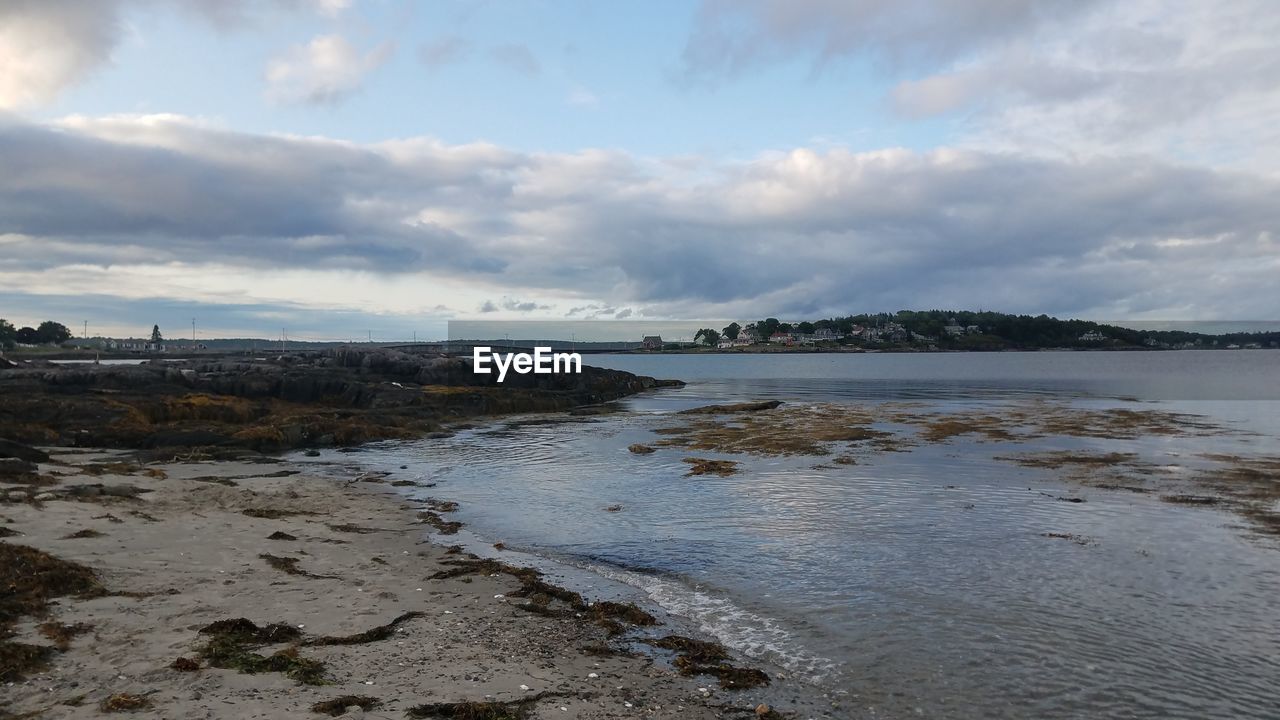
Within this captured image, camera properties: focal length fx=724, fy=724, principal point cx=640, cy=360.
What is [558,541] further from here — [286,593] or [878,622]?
[878,622]

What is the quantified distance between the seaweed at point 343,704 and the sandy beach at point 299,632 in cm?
3

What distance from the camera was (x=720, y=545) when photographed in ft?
61.2

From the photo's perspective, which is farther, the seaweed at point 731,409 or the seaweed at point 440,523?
the seaweed at point 731,409

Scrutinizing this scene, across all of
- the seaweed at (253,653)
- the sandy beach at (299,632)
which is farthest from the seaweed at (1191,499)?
the seaweed at (253,653)

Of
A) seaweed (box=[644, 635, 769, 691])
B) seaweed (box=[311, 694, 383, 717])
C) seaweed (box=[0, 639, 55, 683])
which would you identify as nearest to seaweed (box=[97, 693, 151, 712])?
seaweed (box=[0, 639, 55, 683])

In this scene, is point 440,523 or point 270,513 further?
point 440,523

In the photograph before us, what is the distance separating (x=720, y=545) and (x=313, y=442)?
29.5 metres

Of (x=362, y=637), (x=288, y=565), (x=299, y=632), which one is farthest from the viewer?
(x=288, y=565)

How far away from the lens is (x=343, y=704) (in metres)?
8.59

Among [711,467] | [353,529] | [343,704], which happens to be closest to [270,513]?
[353,529]

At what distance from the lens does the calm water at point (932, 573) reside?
10.5 meters

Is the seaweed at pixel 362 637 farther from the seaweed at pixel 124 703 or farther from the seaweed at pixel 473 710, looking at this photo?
the seaweed at pixel 473 710

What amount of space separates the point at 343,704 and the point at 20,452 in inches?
1058

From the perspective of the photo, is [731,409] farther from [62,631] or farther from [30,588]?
[62,631]
